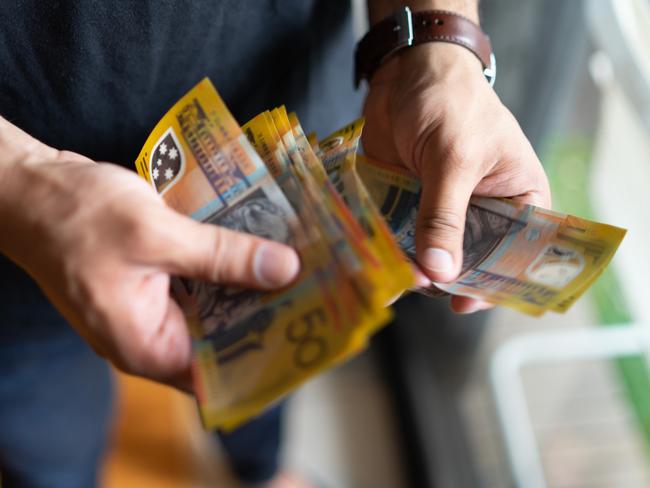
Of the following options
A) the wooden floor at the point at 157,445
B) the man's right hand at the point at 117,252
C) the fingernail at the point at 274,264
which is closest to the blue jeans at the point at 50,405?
the wooden floor at the point at 157,445

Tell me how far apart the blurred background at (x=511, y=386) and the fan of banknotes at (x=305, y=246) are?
1.05ft

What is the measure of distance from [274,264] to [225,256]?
38 millimetres

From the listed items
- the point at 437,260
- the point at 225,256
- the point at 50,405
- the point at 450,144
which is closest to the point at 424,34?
the point at 450,144

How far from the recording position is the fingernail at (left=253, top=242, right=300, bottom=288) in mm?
491

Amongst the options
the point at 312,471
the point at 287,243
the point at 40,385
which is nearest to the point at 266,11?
the point at 287,243

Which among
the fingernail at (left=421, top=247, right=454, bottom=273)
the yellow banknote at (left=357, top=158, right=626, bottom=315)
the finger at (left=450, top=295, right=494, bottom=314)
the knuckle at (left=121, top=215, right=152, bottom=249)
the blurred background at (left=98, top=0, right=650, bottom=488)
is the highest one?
the knuckle at (left=121, top=215, right=152, bottom=249)

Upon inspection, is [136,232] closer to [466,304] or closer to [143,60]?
[143,60]

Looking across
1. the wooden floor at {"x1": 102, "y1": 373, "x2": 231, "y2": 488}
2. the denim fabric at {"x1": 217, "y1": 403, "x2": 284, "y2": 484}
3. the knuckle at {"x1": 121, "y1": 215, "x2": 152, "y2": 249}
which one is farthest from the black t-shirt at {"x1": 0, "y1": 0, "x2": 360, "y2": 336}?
the wooden floor at {"x1": 102, "y1": 373, "x2": 231, "y2": 488}

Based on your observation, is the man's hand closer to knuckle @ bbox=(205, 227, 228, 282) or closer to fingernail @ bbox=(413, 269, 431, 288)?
fingernail @ bbox=(413, 269, 431, 288)

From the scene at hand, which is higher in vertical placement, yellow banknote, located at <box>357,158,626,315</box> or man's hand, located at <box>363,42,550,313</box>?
man's hand, located at <box>363,42,550,313</box>

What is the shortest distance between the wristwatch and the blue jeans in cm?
51

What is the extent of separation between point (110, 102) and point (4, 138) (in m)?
0.15

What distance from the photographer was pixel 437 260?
0.61 meters

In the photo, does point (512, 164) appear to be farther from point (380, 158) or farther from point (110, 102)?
point (110, 102)
